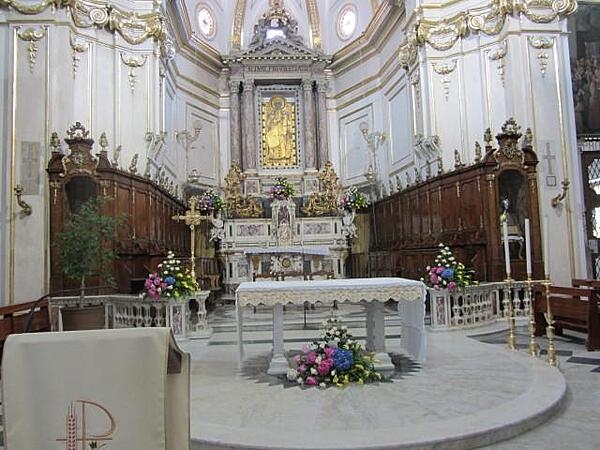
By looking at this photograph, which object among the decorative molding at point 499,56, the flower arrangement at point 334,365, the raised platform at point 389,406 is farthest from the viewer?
the decorative molding at point 499,56

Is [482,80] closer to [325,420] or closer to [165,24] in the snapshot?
[165,24]

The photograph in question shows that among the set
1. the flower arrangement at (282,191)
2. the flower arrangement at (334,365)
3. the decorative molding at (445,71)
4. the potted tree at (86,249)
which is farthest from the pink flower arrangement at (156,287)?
the decorative molding at (445,71)

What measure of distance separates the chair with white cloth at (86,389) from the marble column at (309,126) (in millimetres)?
15653

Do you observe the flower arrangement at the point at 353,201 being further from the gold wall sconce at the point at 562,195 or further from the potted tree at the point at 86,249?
the potted tree at the point at 86,249

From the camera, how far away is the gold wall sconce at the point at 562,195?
36.8ft

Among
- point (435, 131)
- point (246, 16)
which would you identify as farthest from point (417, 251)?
point (246, 16)

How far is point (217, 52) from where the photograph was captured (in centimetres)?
1805

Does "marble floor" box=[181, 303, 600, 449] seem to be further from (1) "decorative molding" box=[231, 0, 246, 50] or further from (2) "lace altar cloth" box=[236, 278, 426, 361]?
(1) "decorative molding" box=[231, 0, 246, 50]

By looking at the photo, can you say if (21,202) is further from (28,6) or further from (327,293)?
(327,293)

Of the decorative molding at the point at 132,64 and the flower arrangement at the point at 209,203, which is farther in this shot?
the flower arrangement at the point at 209,203

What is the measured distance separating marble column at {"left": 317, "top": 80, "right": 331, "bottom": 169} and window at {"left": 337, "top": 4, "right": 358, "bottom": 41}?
206 centimetres

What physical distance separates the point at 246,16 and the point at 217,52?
88.7 inches

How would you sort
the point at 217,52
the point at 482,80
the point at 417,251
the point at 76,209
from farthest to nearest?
the point at 217,52
the point at 482,80
the point at 417,251
the point at 76,209

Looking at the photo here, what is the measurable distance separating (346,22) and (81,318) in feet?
49.3
